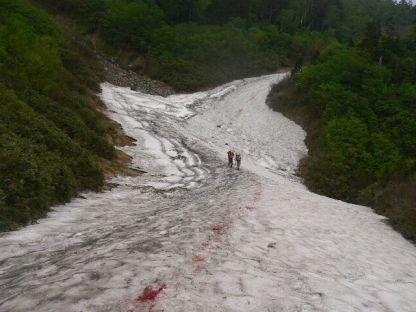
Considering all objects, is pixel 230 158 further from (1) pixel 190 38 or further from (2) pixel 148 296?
(1) pixel 190 38

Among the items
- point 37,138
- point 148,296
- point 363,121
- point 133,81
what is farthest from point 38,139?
point 133,81

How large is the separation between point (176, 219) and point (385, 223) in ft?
27.3

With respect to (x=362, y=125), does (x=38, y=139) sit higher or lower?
lower

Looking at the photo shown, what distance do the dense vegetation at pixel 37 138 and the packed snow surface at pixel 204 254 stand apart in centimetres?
69

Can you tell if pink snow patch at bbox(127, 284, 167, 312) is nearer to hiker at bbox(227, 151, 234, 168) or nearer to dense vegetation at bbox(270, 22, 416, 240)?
dense vegetation at bbox(270, 22, 416, 240)

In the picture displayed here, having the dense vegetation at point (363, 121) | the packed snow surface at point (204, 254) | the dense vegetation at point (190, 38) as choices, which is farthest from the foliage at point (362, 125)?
the dense vegetation at point (190, 38)

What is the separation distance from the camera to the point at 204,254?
6.74 m

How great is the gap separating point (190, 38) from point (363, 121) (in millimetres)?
32582

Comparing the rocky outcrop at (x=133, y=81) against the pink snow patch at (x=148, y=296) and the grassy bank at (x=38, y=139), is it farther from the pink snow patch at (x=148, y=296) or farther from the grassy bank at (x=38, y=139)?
the pink snow patch at (x=148, y=296)

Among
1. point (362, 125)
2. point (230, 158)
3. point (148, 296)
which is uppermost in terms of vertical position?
point (362, 125)

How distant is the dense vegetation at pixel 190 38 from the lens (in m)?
54.5

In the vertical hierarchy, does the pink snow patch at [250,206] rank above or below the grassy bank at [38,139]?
below

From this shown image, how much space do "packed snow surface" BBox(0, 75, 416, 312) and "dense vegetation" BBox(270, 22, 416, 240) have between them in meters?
4.87

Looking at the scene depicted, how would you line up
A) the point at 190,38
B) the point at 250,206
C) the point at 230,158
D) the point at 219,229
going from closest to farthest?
the point at 219,229
the point at 250,206
the point at 230,158
the point at 190,38
